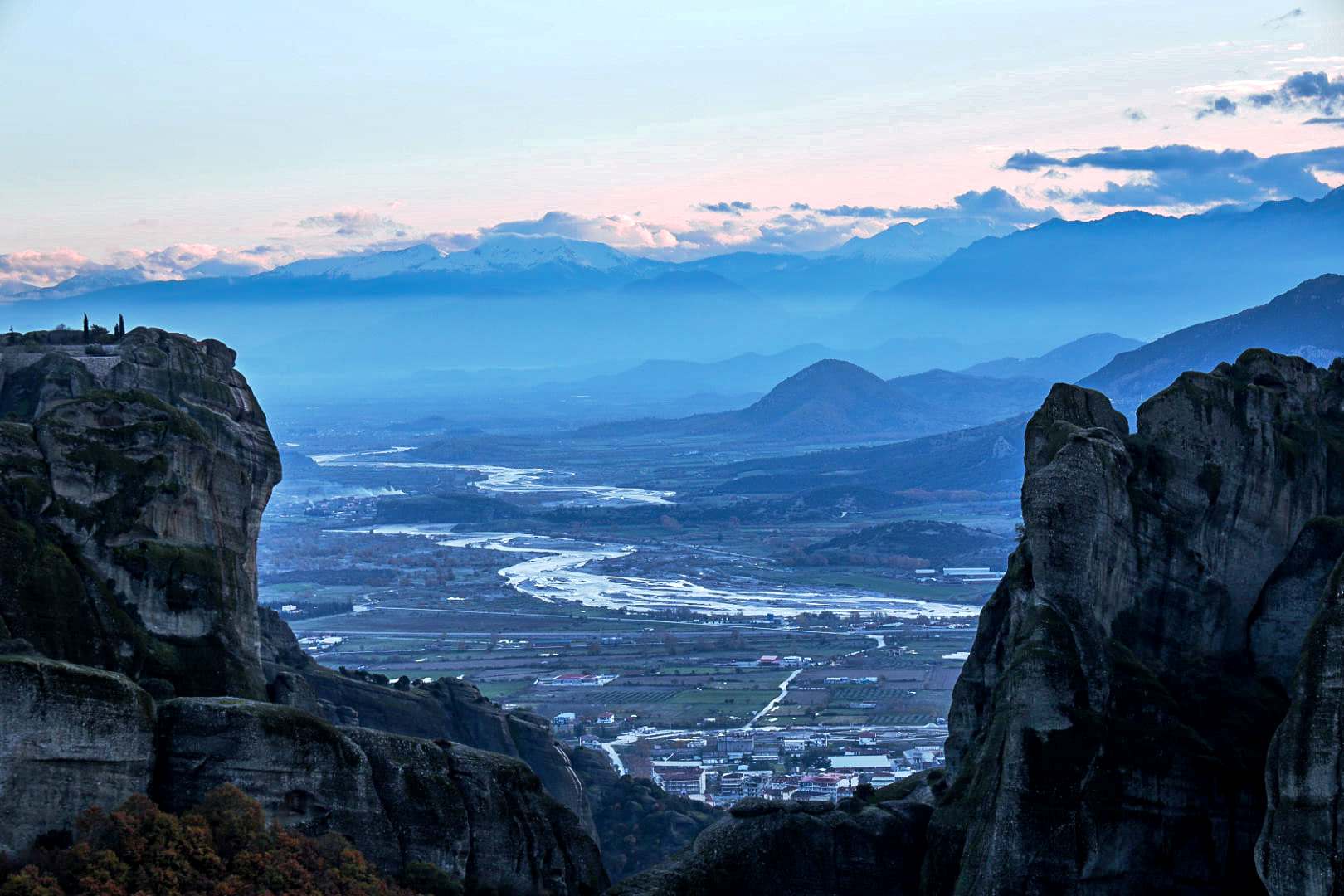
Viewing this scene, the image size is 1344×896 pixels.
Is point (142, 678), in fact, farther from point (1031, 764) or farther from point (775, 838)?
point (1031, 764)

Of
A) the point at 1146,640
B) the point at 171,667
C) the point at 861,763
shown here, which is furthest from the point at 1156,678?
the point at 861,763

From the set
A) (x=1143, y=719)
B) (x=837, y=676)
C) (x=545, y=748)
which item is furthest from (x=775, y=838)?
(x=837, y=676)

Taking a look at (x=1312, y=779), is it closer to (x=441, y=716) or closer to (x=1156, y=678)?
(x=1156, y=678)

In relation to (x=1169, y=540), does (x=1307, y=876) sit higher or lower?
lower

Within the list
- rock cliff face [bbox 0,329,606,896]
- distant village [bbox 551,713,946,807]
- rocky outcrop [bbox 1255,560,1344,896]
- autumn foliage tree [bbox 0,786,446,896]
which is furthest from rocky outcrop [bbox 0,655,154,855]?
distant village [bbox 551,713,946,807]

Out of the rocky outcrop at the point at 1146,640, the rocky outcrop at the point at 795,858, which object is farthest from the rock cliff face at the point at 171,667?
the rocky outcrop at the point at 1146,640

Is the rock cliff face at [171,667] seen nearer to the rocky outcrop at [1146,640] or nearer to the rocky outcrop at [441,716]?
the rocky outcrop at [441,716]

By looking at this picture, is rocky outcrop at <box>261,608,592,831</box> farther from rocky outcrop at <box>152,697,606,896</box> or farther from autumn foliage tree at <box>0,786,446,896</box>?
autumn foliage tree at <box>0,786,446,896</box>
